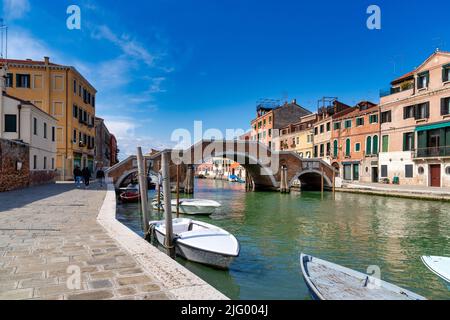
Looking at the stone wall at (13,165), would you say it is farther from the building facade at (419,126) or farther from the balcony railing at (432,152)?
the balcony railing at (432,152)

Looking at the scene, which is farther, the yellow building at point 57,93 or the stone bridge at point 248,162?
the stone bridge at point 248,162

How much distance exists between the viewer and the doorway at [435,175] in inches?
1015

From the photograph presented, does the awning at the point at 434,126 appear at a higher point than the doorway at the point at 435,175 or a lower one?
higher

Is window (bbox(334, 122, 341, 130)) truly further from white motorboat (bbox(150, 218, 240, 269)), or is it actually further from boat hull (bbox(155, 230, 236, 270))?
boat hull (bbox(155, 230, 236, 270))

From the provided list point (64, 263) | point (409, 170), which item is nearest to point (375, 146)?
Answer: point (409, 170)

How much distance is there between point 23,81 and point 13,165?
48.6 ft

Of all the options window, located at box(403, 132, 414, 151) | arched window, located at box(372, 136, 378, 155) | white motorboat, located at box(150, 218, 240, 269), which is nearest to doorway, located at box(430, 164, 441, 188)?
window, located at box(403, 132, 414, 151)

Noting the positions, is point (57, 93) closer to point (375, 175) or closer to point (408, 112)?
point (408, 112)

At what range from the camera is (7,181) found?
53.3ft

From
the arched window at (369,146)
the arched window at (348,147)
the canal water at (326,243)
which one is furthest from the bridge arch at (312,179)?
the canal water at (326,243)

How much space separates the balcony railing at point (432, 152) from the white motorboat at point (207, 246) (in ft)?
79.3

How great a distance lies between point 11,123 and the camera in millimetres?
19766
